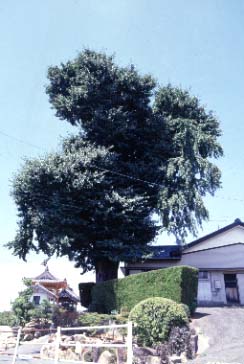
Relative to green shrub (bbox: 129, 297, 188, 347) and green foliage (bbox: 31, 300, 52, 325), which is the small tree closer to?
green foliage (bbox: 31, 300, 52, 325)

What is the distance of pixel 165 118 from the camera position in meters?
28.6

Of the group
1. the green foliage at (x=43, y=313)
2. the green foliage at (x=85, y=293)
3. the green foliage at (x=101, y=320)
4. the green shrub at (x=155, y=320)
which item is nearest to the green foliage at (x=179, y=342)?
the green shrub at (x=155, y=320)

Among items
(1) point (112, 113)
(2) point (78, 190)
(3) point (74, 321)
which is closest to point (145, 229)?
(2) point (78, 190)

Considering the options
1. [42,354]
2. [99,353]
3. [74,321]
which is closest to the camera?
[99,353]

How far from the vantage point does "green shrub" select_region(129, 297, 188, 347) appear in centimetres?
1421

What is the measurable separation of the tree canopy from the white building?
3.80 m

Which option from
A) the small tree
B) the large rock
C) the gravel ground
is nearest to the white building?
the gravel ground

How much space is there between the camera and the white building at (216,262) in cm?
2641

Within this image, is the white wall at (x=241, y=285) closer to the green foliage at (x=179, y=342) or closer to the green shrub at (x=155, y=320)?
the green shrub at (x=155, y=320)

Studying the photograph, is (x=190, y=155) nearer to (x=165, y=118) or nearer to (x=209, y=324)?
(x=165, y=118)

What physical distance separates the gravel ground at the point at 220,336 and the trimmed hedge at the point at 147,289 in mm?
1722

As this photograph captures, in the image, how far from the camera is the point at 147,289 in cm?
2022

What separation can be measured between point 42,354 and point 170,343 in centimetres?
665

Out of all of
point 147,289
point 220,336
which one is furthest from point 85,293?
point 220,336
